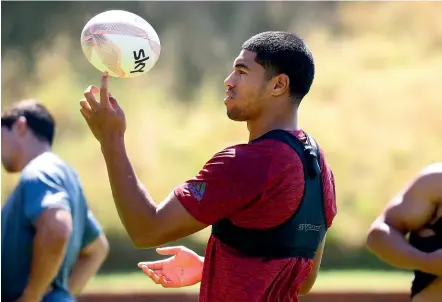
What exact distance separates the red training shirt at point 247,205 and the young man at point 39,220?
199cm

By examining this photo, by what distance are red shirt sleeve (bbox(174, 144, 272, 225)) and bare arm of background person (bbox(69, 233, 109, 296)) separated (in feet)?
9.00

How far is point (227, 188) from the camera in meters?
2.96

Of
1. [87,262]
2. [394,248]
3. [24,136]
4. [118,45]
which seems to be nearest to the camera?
[118,45]

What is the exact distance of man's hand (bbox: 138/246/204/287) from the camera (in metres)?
3.44

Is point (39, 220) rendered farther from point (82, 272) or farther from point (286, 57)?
point (286, 57)

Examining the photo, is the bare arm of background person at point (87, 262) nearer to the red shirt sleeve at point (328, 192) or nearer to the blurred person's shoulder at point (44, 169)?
the blurred person's shoulder at point (44, 169)

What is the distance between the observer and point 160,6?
10469 millimetres

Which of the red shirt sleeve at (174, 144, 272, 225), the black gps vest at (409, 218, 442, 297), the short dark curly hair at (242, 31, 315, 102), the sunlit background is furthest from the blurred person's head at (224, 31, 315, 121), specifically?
the sunlit background

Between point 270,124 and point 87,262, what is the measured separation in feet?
9.10

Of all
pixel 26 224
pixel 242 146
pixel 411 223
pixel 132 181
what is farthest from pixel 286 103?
pixel 26 224

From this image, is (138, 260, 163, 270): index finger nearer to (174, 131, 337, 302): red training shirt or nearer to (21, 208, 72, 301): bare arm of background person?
(174, 131, 337, 302): red training shirt

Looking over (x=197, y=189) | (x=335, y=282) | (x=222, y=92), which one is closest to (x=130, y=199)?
(x=197, y=189)

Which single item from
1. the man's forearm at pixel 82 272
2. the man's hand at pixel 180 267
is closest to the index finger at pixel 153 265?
the man's hand at pixel 180 267

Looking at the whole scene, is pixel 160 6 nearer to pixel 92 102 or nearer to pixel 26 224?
pixel 26 224
